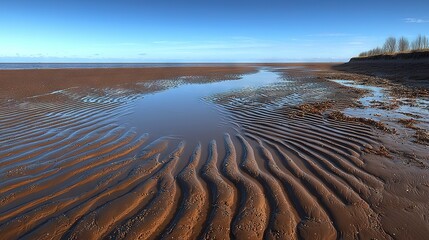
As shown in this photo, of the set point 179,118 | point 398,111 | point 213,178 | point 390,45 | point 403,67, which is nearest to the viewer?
point 213,178

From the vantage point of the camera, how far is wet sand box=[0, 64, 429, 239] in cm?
353

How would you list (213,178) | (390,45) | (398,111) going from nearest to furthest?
(213,178) → (398,111) → (390,45)

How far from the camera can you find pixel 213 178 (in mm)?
4875

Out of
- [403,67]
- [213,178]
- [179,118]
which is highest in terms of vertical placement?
[213,178]

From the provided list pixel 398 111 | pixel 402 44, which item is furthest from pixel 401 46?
pixel 398 111

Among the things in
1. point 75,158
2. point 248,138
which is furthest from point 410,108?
point 75,158

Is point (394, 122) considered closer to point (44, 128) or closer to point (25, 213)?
point (25, 213)

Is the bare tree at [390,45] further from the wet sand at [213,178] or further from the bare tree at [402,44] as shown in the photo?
the wet sand at [213,178]

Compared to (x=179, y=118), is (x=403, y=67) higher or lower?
lower

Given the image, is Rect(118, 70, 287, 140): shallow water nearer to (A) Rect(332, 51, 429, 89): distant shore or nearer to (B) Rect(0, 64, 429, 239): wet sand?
(B) Rect(0, 64, 429, 239): wet sand

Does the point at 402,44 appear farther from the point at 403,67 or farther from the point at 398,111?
the point at 398,111

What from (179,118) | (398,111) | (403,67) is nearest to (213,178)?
(179,118)

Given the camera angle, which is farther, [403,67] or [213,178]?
[403,67]

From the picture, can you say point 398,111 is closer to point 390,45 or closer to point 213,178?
point 213,178
